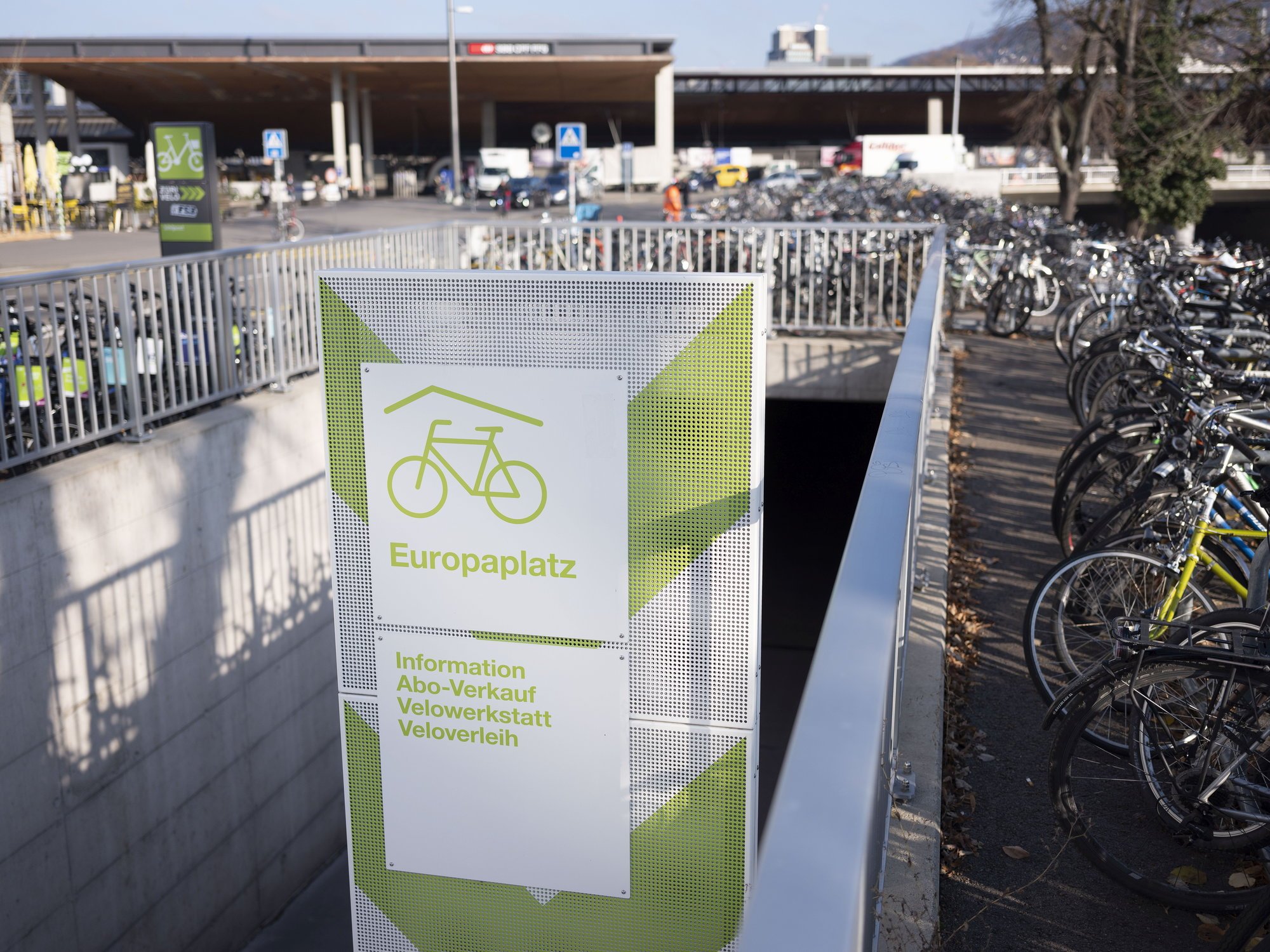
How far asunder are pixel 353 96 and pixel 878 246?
145ft

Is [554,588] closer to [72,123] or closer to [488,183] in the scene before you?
[488,183]

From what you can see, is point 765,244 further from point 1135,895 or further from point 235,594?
point 1135,895

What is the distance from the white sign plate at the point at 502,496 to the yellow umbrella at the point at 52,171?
31.7 meters

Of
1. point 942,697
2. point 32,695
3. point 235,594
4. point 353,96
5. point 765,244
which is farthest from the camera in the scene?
point 353,96

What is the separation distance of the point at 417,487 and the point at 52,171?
105ft

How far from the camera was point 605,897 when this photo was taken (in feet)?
11.5

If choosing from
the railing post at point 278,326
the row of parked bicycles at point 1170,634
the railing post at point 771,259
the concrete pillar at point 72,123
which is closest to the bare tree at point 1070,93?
the railing post at point 771,259

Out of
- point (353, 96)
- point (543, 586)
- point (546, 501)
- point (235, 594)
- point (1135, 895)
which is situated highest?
point (353, 96)

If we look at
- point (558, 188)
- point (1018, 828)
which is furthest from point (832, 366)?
point (558, 188)

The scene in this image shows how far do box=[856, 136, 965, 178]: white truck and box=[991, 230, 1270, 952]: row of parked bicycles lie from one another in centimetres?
3850

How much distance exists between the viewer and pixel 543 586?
333 cm

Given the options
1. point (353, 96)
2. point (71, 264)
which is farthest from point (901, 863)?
point (353, 96)

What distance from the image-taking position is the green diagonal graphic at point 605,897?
3.41m

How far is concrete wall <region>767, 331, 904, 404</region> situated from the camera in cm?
1220
